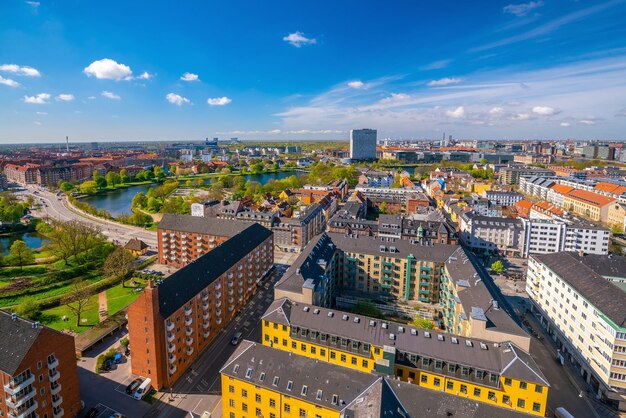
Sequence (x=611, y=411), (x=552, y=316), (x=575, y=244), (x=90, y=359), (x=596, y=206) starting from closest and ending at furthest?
(x=611, y=411), (x=90, y=359), (x=552, y=316), (x=575, y=244), (x=596, y=206)

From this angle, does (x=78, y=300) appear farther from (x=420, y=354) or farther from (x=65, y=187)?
(x=65, y=187)

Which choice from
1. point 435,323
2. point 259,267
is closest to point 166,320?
point 259,267

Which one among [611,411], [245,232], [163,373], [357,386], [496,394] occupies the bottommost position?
[611,411]

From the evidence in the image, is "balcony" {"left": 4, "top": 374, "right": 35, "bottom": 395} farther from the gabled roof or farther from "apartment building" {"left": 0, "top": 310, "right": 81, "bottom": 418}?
the gabled roof

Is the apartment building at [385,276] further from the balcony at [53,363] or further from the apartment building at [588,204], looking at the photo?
the apartment building at [588,204]

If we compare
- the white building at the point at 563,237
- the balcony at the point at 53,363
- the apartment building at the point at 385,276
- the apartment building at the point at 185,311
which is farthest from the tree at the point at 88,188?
the white building at the point at 563,237

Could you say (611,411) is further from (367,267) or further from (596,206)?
(596,206)

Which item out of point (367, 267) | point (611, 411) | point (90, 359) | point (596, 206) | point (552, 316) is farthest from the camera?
point (596, 206)

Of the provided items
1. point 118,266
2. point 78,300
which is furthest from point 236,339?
point 118,266
